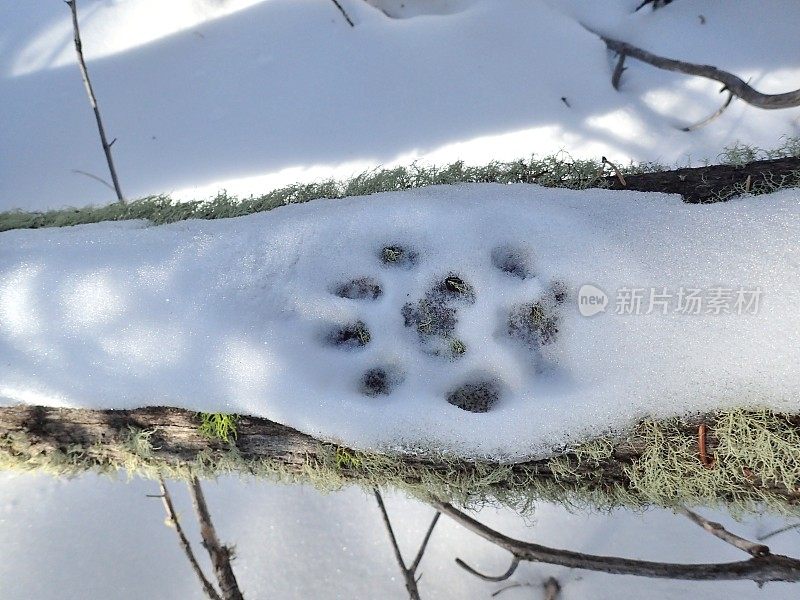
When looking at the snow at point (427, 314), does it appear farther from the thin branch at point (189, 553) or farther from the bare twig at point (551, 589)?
the bare twig at point (551, 589)

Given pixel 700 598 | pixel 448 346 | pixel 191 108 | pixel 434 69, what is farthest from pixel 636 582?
pixel 191 108

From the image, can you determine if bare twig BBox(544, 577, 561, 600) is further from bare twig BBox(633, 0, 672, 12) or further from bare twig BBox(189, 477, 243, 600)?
bare twig BBox(633, 0, 672, 12)

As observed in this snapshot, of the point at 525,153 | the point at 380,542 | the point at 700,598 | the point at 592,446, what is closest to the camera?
the point at 592,446

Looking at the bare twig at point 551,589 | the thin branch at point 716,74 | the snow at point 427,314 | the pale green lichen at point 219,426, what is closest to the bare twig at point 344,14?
the thin branch at point 716,74

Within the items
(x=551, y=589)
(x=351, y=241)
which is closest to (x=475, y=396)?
(x=351, y=241)

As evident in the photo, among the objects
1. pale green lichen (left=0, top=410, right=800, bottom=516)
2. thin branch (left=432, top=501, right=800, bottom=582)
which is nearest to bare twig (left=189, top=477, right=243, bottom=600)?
pale green lichen (left=0, top=410, right=800, bottom=516)

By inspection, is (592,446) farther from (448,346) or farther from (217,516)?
(217,516)

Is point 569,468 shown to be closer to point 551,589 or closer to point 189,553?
point 189,553
